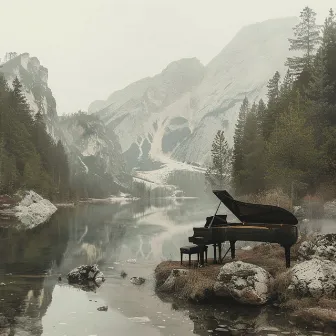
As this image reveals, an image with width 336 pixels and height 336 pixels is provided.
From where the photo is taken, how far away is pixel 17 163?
267 feet

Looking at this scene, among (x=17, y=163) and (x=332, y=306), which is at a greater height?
(x=17, y=163)

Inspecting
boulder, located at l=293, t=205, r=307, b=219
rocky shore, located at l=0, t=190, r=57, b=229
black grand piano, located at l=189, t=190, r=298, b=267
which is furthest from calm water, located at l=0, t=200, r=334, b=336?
rocky shore, located at l=0, t=190, r=57, b=229

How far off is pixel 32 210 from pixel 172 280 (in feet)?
173

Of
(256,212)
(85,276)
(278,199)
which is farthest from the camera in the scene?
(278,199)

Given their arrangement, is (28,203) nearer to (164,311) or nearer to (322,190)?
(322,190)

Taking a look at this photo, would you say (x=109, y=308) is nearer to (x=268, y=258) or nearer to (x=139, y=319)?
(x=139, y=319)

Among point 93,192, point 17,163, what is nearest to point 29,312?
point 17,163

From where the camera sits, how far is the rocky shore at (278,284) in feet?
44.5

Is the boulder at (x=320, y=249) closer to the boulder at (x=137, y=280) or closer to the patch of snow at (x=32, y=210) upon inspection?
the boulder at (x=137, y=280)

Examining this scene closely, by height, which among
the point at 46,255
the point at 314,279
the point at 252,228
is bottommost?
the point at 46,255

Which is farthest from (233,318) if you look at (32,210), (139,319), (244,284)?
(32,210)

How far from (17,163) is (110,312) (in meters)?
72.1

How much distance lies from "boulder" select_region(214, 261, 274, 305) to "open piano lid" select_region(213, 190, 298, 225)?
307cm

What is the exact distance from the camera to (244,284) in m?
15.3
